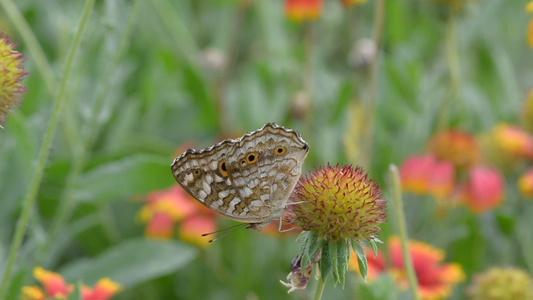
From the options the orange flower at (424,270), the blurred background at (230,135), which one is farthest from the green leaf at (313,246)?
the orange flower at (424,270)

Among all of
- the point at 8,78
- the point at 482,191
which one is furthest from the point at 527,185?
the point at 8,78

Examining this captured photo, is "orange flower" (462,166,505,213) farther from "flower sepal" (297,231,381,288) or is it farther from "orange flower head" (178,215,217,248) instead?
"flower sepal" (297,231,381,288)

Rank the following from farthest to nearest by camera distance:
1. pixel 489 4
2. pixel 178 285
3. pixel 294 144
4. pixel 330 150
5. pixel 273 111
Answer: pixel 489 4 → pixel 273 111 → pixel 330 150 → pixel 178 285 → pixel 294 144

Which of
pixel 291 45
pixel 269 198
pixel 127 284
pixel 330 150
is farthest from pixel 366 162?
pixel 291 45

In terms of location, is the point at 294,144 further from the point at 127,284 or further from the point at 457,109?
the point at 457,109

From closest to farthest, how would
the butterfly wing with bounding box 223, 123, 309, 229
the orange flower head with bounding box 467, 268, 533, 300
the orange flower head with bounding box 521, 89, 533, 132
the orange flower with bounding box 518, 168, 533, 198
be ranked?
the butterfly wing with bounding box 223, 123, 309, 229 < the orange flower head with bounding box 467, 268, 533, 300 < the orange flower with bounding box 518, 168, 533, 198 < the orange flower head with bounding box 521, 89, 533, 132

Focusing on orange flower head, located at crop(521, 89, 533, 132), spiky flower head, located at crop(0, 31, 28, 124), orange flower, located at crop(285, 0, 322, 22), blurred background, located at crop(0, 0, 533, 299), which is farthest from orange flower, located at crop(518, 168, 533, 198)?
spiky flower head, located at crop(0, 31, 28, 124)
